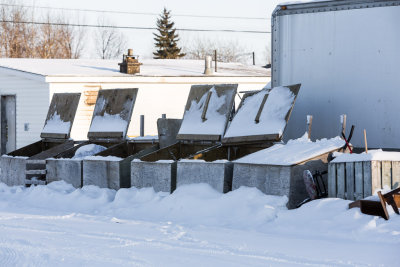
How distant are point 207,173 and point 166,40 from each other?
60399 millimetres

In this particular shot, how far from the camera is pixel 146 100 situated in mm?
27344

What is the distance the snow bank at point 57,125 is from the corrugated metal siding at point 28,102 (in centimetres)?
542

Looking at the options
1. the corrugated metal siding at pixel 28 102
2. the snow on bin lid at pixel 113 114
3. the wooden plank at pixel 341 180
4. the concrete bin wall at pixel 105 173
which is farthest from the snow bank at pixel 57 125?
the wooden plank at pixel 341 180

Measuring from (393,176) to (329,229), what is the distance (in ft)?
5.35

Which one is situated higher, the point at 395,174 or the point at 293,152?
the point at 293,152

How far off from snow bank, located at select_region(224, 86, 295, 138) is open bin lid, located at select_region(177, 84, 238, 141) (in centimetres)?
36

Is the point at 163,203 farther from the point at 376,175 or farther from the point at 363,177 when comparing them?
the point at 376,175

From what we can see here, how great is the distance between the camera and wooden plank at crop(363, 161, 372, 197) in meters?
10.9

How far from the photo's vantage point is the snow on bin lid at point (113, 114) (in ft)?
56.3

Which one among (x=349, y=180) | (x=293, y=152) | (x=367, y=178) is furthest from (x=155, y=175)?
(x=367, y=178)

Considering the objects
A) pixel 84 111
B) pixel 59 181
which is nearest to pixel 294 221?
pixel 59 181

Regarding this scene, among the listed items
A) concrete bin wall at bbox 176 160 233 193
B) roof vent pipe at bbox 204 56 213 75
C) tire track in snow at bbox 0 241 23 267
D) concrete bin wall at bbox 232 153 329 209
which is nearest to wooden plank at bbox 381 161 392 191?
concrete bin wall at bbox 232 153 329 209

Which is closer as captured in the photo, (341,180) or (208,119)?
(341,180)

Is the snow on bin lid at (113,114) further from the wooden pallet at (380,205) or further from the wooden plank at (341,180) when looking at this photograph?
the wooden pallet at (380,205)
